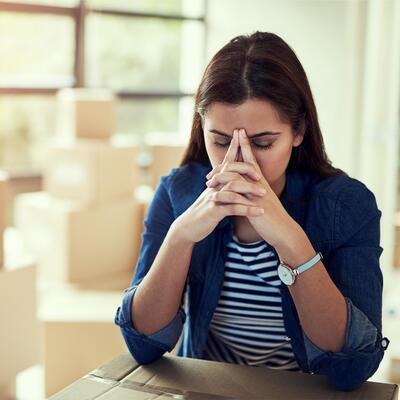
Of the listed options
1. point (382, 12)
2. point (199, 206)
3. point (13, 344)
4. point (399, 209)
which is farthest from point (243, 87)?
point (399, 209)

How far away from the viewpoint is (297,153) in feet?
5.23

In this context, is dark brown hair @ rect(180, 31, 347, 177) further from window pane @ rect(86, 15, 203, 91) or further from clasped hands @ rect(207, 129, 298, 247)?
window pane @ rect(86, 15, 203, 91)

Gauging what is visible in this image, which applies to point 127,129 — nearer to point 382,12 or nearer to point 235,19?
point 235,19

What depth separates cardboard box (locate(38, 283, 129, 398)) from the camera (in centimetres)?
240

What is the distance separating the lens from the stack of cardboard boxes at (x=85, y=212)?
287 cm

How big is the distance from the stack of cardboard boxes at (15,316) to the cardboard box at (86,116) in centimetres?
69

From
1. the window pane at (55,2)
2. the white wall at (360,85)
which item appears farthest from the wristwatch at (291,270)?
the window pane at (55,2)

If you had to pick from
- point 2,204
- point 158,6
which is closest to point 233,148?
point 2,204

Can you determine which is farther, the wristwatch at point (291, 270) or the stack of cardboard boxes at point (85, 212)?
the stack of cardboard boxes at point (85, 212)

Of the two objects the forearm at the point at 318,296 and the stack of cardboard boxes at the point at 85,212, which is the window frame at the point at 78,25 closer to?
the stack of cardboard boxes at the point at 85,212

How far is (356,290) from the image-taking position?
4.70 feet

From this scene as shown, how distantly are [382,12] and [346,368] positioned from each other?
113 inches

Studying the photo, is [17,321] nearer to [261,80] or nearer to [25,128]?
[261,80]

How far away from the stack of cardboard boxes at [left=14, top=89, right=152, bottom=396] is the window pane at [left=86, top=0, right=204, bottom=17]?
153 centimetres
